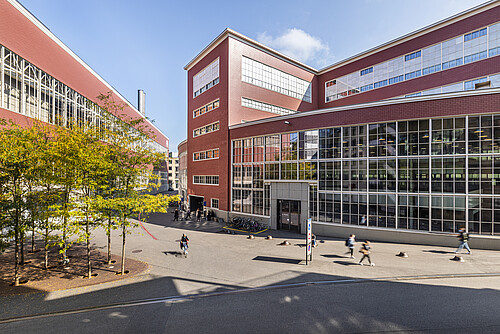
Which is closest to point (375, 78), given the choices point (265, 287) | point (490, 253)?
point (490, 253)

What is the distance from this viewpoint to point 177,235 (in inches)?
881

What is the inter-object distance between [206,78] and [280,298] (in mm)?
31355

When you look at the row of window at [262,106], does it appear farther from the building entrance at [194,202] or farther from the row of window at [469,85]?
the row of window at [469,85]

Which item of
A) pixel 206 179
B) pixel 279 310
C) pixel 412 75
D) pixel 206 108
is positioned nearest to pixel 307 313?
pixel 279 310

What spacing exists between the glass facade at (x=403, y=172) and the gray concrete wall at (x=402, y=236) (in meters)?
0.44

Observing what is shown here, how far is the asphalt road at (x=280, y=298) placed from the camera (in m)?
8.05

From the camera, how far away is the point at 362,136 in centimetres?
2023

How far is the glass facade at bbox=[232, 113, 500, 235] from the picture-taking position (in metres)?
16.3

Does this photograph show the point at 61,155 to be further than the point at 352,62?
No

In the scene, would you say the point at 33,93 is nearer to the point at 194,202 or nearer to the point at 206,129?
the point at 206,129

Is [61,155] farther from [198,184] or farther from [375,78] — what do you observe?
[375,78]

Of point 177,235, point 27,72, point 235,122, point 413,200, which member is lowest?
point 177,235

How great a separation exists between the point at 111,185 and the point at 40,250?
34.0 ft

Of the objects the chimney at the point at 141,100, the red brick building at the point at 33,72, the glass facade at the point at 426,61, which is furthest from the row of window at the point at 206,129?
the chimney at the point at 141,100
